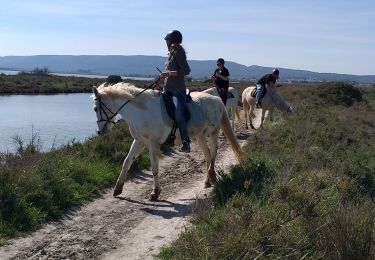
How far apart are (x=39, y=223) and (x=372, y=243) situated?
4.89 meters

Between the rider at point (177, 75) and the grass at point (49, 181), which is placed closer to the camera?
the grass at point (49, 181)

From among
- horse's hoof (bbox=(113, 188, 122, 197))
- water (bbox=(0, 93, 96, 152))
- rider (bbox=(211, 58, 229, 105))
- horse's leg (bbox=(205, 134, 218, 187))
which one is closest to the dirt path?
horse's hoof (bbox=(113, 188, 122, 197))

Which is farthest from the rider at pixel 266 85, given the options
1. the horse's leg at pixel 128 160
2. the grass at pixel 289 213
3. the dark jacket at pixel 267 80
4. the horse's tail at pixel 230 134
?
the horse's leg at pixel 128 160

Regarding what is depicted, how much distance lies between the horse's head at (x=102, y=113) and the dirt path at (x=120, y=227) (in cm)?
137

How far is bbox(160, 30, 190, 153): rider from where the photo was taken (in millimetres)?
9059

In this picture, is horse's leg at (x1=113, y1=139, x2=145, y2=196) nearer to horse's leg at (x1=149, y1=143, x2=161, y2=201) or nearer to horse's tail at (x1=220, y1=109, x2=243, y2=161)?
horse's leg at (x1=149, y1=143, x2=161, y2=201)

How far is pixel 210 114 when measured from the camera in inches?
407

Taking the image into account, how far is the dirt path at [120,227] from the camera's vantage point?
665cm

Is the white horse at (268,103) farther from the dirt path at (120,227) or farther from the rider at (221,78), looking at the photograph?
the dirt path at (120,227)

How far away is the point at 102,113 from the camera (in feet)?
30.2

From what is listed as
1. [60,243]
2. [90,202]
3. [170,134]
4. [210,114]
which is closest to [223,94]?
[210,114]

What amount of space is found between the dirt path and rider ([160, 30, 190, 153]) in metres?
1.29

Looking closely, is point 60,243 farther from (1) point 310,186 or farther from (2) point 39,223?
(1) point 310,186

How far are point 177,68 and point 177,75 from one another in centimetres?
13
